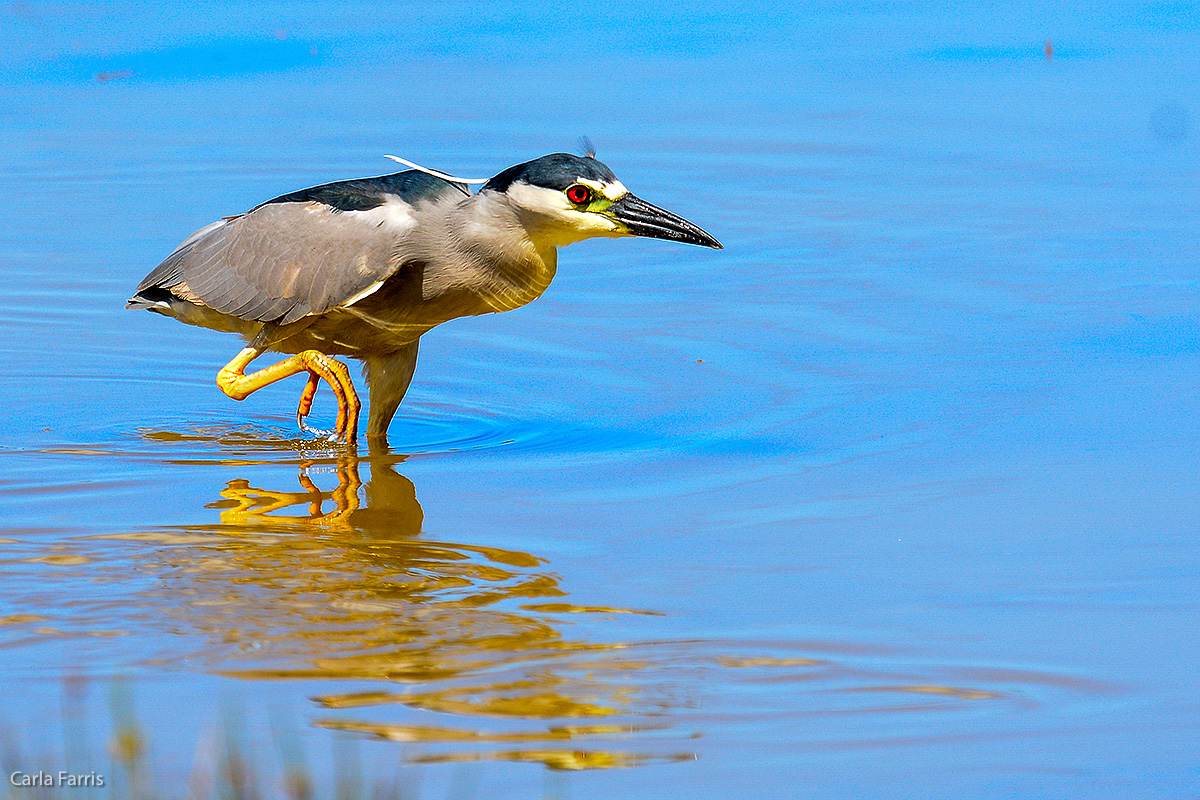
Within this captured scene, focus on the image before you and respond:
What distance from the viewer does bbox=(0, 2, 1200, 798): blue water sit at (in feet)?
14.8

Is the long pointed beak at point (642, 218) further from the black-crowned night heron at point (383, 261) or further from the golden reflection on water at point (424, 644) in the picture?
the golden reflection on water at point (424, 644)

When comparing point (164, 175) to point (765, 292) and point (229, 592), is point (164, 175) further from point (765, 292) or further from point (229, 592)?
point (229, 592)

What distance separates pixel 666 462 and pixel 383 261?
139 centimetres

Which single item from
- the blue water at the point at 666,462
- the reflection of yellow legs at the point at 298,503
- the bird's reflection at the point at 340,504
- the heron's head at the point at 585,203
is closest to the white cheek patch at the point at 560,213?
the heron's head at the point at 585,203

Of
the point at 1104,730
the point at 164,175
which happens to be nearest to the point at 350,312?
the point at 1104,730

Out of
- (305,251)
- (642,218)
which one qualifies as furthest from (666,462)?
(305,251)

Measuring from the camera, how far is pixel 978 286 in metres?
9.84

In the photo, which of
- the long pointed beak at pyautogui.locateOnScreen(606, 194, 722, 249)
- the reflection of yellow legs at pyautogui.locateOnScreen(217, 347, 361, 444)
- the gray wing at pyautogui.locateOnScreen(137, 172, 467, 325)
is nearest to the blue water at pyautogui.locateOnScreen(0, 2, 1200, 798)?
the reflection of yellow legs at pyautogui.locateOnScreen(217, 347, 361, 444)

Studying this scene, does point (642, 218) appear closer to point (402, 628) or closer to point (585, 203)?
point (585, 203)

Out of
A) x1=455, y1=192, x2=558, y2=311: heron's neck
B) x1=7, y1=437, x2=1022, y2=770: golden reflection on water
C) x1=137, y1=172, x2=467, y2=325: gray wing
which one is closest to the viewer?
x1=7, y1=437, x2=1022, y2=770: golden reflection on water

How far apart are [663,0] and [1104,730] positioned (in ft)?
45.1

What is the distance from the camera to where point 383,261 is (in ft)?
23.3

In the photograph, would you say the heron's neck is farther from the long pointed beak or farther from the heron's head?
the long pointed beak

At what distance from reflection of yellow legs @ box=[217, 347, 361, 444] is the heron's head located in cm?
135
